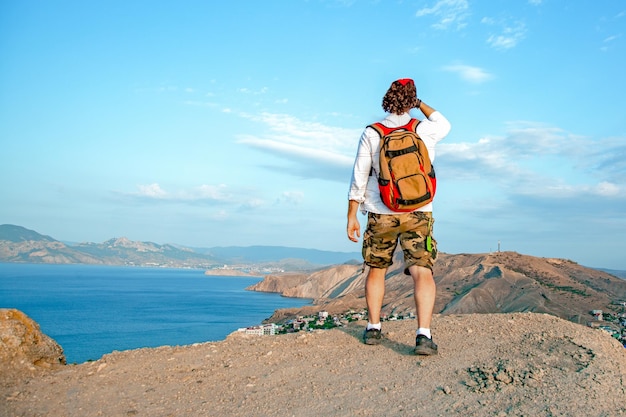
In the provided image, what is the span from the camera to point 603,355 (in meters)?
4.72

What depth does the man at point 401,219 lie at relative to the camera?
4.86 meters

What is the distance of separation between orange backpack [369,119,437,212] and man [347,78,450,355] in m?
0.15

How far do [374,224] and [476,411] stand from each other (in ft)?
6.27

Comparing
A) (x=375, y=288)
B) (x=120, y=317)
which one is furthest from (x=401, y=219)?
(x=120, y=317)

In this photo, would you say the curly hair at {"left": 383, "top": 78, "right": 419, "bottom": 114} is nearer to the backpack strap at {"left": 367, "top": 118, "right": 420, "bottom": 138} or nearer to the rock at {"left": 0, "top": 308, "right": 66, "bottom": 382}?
the backpack strap at {"left": 367, "top": 118, "right": 420, "bottom": 138}

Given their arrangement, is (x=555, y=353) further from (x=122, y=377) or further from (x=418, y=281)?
(x=122, y=377)

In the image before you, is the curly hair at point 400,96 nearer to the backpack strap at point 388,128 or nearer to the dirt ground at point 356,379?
the backpack strap at point 388,128

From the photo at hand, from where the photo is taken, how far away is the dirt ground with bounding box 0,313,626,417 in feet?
12.6

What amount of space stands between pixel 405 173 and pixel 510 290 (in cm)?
4586

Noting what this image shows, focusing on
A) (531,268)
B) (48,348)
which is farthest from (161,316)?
(48,348)

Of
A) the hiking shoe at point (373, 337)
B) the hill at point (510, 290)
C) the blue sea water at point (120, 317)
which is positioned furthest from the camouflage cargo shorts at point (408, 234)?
the blue sea water at point (120, 317)

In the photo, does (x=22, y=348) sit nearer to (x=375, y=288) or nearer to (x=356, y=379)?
(x=356, y=379)

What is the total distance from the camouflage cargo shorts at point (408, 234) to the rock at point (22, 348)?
12.7 ft

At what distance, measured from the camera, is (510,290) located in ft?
153
